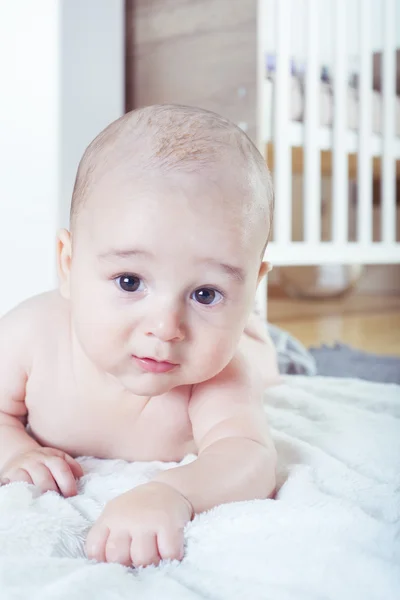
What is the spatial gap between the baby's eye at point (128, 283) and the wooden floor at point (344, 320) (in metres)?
1.66

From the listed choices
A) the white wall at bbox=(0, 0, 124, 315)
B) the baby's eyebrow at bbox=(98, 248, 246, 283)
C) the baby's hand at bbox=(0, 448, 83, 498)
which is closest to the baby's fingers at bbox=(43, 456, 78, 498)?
the baby's hand at bbox=(0, 448, 83, 498)

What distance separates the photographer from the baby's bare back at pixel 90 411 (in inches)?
31.2

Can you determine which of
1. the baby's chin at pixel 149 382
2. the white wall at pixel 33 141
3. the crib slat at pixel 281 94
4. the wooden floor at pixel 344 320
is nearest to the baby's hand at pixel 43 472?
the baby's chin at pixel 149 382

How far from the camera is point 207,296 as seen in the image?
648 mm

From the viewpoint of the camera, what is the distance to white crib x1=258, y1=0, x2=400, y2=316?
208 centimetres

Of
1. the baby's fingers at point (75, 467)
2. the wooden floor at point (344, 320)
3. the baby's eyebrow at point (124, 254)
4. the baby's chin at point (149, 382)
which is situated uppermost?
the baby's eyebrow at point (124, 254)

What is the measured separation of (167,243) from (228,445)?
200 millimetres

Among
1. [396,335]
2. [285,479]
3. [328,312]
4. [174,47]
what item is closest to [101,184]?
[285,479]

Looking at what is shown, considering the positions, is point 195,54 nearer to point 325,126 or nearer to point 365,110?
point 325,126

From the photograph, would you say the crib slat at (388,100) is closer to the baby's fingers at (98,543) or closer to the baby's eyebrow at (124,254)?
the baby's eyebrow at (124,254)

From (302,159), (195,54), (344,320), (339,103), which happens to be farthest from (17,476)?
(344,320)

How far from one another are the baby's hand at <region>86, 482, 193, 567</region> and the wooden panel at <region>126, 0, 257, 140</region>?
145cm

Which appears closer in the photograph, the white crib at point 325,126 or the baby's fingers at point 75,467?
the baby's fingers at point 75,467

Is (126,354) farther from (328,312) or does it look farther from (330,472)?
(328,312)
